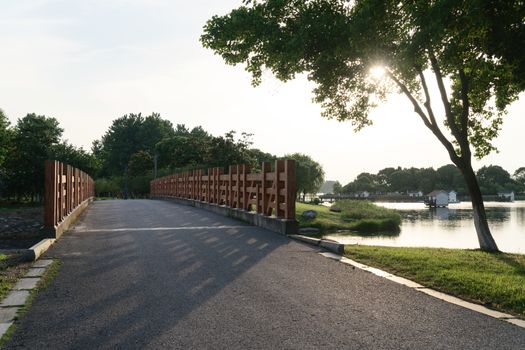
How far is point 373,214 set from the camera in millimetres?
34719

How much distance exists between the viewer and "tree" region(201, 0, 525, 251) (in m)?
9.31

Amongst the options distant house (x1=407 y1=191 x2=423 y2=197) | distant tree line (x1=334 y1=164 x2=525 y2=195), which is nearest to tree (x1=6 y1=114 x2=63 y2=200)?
distant tree line (x1=334 y1=164 x2=525 y2=195)

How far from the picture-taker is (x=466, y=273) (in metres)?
6.58

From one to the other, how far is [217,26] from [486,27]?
726 centimetres

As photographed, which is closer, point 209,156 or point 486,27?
point 486,27

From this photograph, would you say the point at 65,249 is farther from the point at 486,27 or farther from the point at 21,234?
the point at 21,234

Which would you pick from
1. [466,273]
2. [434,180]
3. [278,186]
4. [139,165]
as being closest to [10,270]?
[466,273]

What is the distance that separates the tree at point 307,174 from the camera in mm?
82506

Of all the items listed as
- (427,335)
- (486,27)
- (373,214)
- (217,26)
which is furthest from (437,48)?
(373,214)

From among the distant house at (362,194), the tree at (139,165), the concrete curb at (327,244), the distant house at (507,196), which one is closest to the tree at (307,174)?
the tree at (139,165)

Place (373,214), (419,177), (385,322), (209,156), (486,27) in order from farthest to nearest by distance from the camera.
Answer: (419,177)
(209,156)
(373,214)
(486,27)
(385,322)

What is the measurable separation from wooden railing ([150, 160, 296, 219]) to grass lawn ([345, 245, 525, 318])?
279cm

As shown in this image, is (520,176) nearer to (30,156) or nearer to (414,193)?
(414,193)

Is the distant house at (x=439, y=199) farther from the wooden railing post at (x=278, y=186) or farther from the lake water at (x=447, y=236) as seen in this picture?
the wooden railing post at (x=278, y=186)
